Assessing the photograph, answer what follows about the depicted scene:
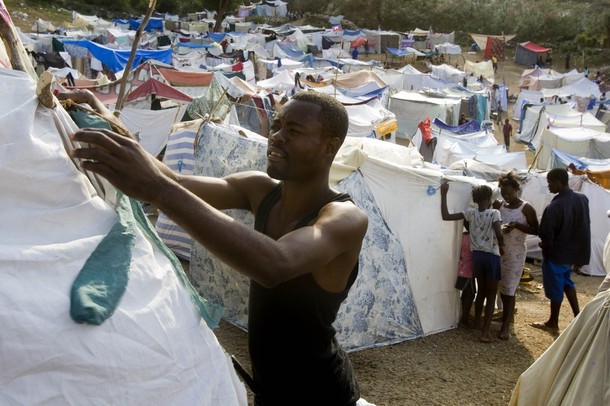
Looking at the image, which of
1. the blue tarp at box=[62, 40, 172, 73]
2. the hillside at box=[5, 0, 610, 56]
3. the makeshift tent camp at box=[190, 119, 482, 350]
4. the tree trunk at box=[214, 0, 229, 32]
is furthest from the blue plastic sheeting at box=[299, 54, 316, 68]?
the makeshift tent camp at box=[190, 119, 482, 350]

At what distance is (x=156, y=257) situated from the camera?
1567 millimetres

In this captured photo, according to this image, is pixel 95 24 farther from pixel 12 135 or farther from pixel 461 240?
pixel 12 135

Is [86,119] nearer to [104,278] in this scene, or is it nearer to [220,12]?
[104,278]

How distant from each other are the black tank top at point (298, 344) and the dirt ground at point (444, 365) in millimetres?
2987

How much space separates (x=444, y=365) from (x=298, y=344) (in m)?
3.99

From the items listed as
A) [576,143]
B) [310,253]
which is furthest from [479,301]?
[576,143]

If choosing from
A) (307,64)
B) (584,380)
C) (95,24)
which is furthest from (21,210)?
(95,24)

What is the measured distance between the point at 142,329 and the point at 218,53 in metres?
30.1

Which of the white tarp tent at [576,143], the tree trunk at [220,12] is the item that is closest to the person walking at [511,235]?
the white tarp tent at [576,143]

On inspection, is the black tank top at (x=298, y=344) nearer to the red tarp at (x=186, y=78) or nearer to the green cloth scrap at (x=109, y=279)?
the green cloth scrap at (x=109, y=279)

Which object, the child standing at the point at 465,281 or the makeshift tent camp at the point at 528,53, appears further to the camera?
the makeshift tent camp at the point at 528,53

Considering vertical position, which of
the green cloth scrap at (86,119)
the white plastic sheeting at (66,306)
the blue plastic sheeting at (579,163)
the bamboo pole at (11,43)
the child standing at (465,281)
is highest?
the bamboo pole at (11,43)

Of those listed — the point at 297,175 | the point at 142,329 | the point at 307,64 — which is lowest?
the point at 307,64

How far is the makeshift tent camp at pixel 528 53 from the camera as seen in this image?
1674 inches
